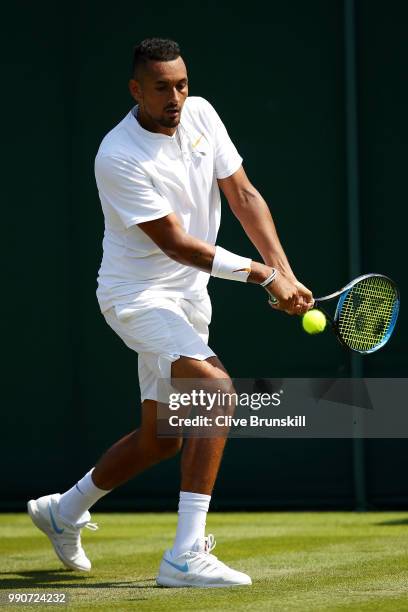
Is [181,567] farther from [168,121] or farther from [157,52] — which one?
[157,52]

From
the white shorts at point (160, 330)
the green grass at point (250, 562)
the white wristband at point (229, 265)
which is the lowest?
the green grass at point (250, 562)

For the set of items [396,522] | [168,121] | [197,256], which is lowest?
[396,522]

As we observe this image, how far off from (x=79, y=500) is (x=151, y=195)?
4.01ft

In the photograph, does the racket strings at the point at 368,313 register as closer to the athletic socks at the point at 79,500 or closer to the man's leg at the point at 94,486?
the man's leg at the point at 94,486

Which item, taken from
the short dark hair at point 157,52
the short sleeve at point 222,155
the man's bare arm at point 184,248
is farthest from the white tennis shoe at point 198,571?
the short dark hair at point 157,52

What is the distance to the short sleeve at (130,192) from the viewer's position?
443 centimetres

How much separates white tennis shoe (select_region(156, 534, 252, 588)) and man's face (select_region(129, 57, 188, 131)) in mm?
1432

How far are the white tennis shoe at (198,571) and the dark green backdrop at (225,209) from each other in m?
2.83

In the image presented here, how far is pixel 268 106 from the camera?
7.11 meters

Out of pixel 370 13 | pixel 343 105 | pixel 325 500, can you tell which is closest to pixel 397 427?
pixel 325 500

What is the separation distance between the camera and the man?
434 cm

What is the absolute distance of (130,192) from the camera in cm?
446

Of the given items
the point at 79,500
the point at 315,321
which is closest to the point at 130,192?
the point at 315,321

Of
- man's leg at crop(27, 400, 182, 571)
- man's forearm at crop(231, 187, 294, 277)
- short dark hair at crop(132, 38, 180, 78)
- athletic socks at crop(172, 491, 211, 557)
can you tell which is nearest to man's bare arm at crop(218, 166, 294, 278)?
man's forearm at crop(231, 187, 294, 277)
